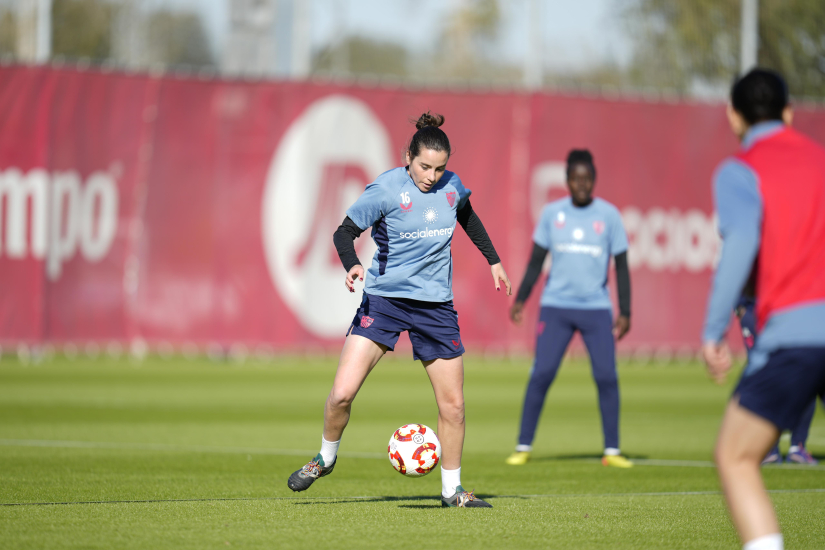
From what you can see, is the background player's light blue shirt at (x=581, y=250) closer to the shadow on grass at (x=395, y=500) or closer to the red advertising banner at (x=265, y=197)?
the shadow on grass at (x=395, y=500)

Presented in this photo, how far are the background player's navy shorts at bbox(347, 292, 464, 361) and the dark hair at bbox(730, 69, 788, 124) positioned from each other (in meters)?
2.73

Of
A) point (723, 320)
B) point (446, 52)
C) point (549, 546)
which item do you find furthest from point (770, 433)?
point (446, 52)

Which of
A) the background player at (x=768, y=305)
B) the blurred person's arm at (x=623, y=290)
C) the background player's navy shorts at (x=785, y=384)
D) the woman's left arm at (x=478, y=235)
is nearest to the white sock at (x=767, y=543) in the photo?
the background player at (x=768, y=305)

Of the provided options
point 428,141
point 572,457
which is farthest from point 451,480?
point 572,457

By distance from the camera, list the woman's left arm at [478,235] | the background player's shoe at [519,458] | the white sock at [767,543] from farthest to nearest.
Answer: the background player's shoe at [519,458] < the woman's left arm at [478,235] < the white sock at [767,543]

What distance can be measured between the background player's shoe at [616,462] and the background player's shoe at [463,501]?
→ 284cm

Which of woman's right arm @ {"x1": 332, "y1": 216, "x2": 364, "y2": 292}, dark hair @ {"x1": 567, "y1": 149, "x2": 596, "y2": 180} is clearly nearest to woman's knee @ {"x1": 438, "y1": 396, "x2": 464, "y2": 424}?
woman's right arm @ {"x1": 332, "y1": 216, "x2": 364, "y2": 292}

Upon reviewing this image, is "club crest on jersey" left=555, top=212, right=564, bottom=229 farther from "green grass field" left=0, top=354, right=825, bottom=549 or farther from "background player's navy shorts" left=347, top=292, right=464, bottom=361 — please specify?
"background player's navy shorts" left=347, top=292, right=464, bottom=361

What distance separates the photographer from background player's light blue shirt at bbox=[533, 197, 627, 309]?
9.75 metres

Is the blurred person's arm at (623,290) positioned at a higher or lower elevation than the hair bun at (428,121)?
lower

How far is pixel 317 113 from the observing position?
20453mm

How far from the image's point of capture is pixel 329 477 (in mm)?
8492

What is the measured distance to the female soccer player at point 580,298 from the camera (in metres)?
9.66

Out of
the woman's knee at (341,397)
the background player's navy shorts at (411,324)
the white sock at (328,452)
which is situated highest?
the background player's navy shorts at (411,324)
